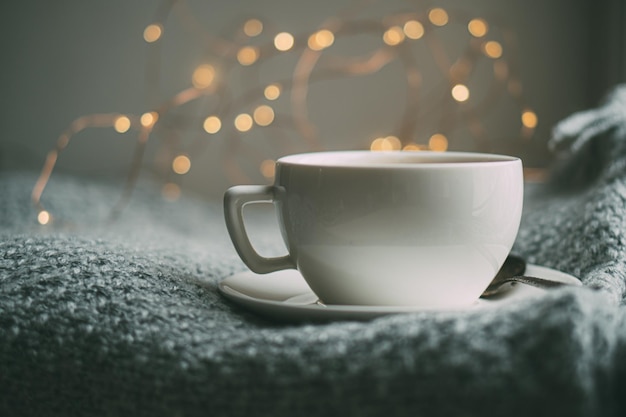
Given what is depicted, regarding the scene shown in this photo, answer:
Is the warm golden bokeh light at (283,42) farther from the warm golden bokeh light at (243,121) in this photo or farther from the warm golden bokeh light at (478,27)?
the warm golden bokeh light at (478,27)

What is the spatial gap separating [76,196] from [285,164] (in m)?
0.58

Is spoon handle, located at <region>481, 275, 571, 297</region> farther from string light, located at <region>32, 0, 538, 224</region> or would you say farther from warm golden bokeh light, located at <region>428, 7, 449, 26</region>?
warm golden bokeh light, located at <region>428, 7, 449, 26</region>

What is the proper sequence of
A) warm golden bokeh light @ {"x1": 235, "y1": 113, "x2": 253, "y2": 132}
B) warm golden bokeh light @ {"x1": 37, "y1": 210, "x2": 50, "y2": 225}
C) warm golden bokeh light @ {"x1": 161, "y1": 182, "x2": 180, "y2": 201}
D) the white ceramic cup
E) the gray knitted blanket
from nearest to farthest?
1. the gray knitted blanket
2. the white ceramic cup
3. warm golden bokeh light @ {"x1": 37, "y1": 210, "x2": 50, "y2": 225}
4. warm golden bokeh light @ {"x1": 161, "y1": 182, "x2": 180, "y2": 201}
5. warm golden bokeh light @ {"x1": 235, "y1": 113, "x2": 253, "y2": 132}

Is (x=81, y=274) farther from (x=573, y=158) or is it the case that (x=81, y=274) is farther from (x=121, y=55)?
(x=121, y=55)

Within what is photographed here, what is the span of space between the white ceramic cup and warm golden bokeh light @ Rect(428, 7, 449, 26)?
0.71m

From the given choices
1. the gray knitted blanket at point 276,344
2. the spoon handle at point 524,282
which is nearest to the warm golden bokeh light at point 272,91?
the gray knitted blanket at point 276,344

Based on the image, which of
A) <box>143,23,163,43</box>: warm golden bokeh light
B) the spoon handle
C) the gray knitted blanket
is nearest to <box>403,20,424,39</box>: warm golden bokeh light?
<box>143,23,163,43</box>: warm golden bokeh light

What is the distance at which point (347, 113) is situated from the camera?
111 centimetres

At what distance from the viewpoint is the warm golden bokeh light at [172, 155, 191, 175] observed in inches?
43.8

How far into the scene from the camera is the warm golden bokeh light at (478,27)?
1.02 m

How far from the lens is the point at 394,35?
1019mm

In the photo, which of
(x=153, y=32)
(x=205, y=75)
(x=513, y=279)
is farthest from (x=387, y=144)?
(x=513, y=279)

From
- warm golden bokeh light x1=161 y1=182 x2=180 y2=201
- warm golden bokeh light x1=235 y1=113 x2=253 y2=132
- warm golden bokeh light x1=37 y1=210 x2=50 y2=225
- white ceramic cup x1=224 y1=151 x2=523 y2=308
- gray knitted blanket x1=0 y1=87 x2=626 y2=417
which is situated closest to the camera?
gray knitted blanket x1=0 y1=87 x2=626 y2=417

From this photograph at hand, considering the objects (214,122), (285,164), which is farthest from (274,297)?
(214,122)
